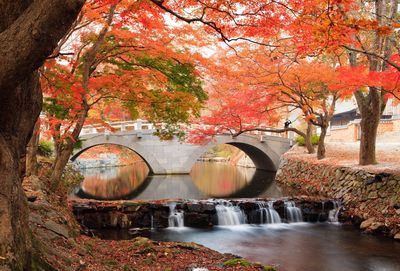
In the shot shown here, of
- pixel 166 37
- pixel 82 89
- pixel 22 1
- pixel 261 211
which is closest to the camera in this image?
pixel 22 1

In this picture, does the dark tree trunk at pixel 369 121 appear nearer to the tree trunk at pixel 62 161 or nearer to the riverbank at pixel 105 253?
the riverbank at pixel 105 253

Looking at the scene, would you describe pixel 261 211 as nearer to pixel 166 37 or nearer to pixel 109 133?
pixel 166 37

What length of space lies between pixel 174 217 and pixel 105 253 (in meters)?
6.54

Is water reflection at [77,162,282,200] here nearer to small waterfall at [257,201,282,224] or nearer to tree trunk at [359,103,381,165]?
small waterfall at [257,201,282,224]

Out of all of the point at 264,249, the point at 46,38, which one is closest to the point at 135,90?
the point at 264,249

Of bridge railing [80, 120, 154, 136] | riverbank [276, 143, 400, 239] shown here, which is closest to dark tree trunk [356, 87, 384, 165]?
riverbank [276, 143, 400, 239]

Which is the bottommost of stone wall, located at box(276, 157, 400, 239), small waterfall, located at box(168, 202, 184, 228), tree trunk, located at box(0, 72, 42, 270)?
small waterfall, located at box(168, 202, 184, 228)

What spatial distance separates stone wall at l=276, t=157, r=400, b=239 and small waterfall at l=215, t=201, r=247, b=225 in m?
3.87

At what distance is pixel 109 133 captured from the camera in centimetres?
2619

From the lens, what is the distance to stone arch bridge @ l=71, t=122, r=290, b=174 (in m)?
26.3

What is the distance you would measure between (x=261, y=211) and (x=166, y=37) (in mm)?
7422

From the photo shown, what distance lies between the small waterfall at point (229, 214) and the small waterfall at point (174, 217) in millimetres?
1412

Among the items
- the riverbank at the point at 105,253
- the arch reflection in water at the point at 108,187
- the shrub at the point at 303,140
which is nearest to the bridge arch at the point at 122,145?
the arch reflection in water at the point at 108,187

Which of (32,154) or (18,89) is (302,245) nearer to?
(32,154)
